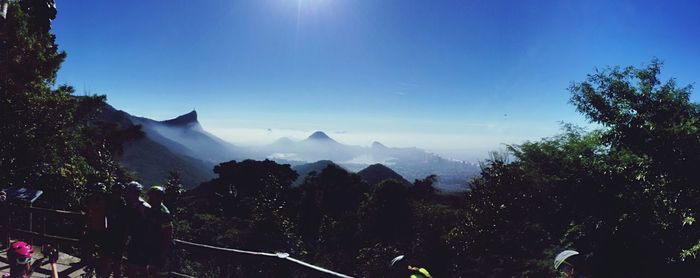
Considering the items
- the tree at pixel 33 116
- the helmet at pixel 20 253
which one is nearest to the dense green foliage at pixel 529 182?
the tree at pixel 33 116

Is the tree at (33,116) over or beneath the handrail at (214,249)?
over

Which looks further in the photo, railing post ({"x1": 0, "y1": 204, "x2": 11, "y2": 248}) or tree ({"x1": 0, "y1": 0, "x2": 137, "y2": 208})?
tree ({"x1": 0, "y1": 0, "x2": 137, "y2": 208})

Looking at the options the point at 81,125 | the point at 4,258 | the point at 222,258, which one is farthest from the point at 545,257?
the point at 81,125

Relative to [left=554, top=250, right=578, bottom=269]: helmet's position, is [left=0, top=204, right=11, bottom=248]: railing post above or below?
below

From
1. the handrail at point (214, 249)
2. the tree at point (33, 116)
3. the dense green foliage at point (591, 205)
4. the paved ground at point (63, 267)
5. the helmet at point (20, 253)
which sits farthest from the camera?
the dense green foliage at point (591, 205)

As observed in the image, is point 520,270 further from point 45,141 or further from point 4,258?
point 45,141

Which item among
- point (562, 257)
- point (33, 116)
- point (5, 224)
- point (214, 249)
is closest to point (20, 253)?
point (214, 249)

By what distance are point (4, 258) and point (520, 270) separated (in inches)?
877

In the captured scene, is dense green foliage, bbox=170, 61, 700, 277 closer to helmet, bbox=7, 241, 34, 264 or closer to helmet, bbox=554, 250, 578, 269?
helmet, bbox=554, 250, 578, 269

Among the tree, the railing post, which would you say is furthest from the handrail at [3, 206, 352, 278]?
the tree

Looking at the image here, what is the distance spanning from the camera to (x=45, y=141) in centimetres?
1747

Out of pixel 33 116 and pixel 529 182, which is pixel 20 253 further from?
pixel 529 182

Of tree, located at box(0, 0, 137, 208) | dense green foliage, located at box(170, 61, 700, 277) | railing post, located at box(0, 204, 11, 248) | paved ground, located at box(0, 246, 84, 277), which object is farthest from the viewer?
dense green foliage, located at box(170, 61, 700, 277)

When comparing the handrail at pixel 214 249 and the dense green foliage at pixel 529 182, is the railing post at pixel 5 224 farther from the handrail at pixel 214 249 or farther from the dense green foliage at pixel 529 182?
the dense green foliage at pixel 529 182
